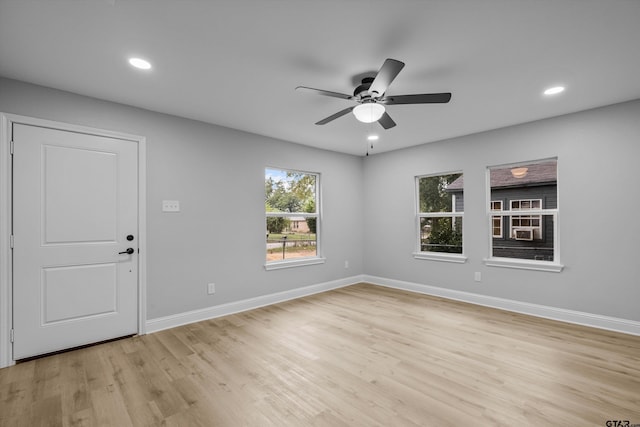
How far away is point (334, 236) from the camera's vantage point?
208 inches

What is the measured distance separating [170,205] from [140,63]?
5.28 ft

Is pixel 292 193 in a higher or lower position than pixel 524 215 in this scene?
higher

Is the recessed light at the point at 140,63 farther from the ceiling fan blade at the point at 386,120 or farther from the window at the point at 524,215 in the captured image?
the window at the point at 524,215

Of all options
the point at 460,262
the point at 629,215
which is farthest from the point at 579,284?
the point at 460,262

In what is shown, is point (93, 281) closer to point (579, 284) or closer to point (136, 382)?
point (136, 382)

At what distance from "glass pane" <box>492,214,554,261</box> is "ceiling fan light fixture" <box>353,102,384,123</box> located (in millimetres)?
2926

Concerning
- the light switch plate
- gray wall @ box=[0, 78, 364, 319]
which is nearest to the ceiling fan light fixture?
gray wall @ box=[0, 78, 364, 319]

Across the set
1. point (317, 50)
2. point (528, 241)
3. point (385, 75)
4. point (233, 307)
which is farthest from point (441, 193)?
point (233, 307)

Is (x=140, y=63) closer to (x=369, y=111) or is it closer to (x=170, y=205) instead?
(x=170, y=205)

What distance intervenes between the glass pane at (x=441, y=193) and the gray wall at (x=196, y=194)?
2.13 meters

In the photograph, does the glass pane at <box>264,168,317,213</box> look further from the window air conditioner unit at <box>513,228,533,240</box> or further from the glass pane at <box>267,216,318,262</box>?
the window air conditioner unit at <box>513,228,533,240</box>

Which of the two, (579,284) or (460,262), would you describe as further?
(460,262)

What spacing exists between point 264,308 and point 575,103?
180 inches

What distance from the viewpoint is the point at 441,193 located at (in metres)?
4.81
